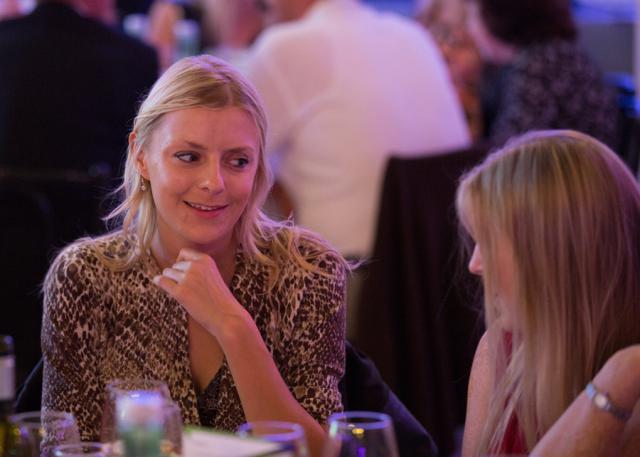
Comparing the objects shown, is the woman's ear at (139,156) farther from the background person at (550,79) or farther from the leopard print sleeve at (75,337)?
the background person at (550,79)

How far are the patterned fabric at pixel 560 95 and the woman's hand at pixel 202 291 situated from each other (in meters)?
2.24

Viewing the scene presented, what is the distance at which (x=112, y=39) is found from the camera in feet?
12.2

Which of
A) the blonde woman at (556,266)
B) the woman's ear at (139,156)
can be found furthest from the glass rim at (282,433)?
the woman's ear at (139,156)

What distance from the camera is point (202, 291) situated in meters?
1.91

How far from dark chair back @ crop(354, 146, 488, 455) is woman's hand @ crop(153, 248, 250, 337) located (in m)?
1.41

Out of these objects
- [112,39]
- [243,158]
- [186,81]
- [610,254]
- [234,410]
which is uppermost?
[112,39]

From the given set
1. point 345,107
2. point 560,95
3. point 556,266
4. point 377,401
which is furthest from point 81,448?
point 560,95

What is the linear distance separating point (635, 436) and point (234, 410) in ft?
2.31

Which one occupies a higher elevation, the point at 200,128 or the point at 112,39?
the point at 112,39

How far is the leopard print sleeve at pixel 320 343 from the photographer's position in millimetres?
1927

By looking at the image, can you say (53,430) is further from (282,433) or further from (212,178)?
(212,178)

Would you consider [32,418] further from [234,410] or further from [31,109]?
[31,109]

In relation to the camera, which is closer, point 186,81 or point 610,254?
point 610,254

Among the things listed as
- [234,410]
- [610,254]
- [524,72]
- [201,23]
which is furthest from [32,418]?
[201,23]
